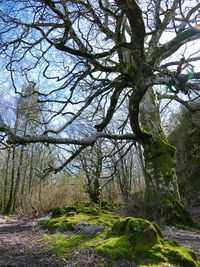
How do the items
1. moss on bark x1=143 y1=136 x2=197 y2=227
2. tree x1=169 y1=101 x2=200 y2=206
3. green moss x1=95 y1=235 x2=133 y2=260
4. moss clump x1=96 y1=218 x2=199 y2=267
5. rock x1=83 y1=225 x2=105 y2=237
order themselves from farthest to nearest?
tree x1=169 y1=101 x2=200 y2=206 → moss on bark x1=143 y1=136 x2=197 y2=227 → rock x1=83 y1=225 x2=105 y2=237 → green moss x1=95 y1=235 x2=133 y2=260 → moss clump x1=96 y1=218 x2=199 y2=267

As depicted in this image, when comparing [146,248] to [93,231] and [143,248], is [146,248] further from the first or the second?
[93,231]

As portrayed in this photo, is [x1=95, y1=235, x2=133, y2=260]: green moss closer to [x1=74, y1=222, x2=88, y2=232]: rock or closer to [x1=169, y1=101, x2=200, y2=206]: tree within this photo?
[x1=74, y1=222, x2=88, y2=232]: rock

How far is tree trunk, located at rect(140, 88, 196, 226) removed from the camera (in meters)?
4.82

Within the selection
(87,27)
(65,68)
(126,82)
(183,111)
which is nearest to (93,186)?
(183,111)

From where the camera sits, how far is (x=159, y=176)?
17.4 ft

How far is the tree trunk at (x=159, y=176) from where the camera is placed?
4.82m

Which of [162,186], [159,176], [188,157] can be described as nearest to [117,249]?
[162,186]

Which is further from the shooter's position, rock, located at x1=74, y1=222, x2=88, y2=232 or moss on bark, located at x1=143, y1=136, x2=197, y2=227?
rock, located at x1=74, y1=222, x2=88, y2=232

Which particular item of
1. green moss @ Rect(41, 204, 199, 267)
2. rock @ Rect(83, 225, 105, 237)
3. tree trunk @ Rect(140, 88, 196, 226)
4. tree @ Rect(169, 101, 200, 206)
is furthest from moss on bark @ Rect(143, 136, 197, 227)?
tree @ Rect(169, 101, 200, 206)

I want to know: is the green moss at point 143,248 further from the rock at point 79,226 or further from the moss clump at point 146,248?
the rock at point 79,226

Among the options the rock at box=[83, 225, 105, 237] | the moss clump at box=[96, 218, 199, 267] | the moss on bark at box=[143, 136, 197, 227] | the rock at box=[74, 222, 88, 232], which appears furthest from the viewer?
the rock at box=[74, 222, 88, 232]

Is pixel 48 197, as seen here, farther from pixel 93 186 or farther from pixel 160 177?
pixel 160 177

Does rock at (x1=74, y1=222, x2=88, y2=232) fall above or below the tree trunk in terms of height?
below

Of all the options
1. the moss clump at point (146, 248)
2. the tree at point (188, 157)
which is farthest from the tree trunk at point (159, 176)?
the tree at point (188, 157)
